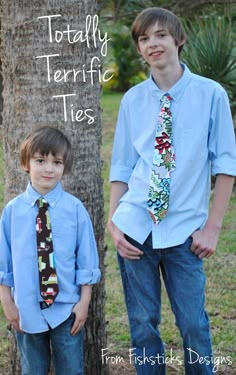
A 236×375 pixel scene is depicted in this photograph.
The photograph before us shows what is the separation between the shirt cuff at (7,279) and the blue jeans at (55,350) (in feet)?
0.76

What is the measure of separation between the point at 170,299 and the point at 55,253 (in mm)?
604

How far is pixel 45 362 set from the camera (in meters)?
3.63

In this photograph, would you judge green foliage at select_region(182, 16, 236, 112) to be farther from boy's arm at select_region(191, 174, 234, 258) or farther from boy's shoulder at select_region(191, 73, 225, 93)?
boy's arm at select_region(191, 174, 234, 258)

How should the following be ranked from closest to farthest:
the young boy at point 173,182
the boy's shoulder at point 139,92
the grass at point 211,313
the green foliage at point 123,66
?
the young boy at point 173,182 < the boy's shoulder at point 139,92 < the grass at point 211,313 < the green foliage at point 123,66

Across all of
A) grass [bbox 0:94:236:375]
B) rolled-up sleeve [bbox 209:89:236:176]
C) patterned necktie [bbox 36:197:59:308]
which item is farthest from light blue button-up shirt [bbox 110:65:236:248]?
grass [bbox 0:94:236:375]

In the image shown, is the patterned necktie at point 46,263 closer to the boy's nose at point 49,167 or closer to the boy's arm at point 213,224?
the boy's nose at point 49,167

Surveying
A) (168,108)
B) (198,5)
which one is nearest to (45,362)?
(168,108)

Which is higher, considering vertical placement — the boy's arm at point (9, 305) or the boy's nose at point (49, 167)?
the boy's nose at point (49, 167)

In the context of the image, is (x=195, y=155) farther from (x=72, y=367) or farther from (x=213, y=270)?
(x=213, y=270)

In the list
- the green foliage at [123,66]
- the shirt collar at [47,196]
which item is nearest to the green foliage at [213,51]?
the shirt collar at [47,196]

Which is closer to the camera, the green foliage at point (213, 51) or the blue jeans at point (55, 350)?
the blue jeans at point (55, 350)

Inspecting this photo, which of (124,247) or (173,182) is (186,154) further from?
(124,247)

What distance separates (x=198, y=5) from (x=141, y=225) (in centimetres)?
559

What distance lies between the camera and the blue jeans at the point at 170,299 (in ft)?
11.8
